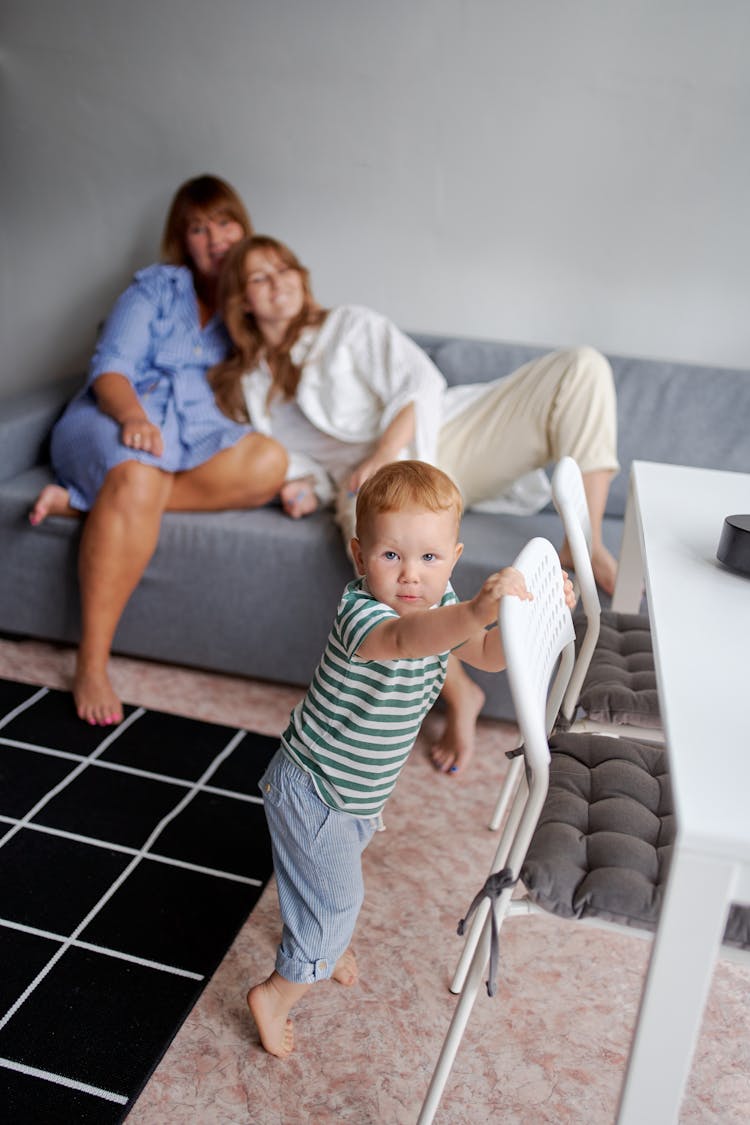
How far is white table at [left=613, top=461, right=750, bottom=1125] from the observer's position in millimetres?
758

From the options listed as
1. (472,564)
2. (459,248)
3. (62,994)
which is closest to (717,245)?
(459,248)

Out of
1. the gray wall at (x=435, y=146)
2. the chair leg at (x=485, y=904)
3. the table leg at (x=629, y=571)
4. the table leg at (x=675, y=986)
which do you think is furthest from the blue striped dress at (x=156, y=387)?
the table leg at (x=675, y=986)

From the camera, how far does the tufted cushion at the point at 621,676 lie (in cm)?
138

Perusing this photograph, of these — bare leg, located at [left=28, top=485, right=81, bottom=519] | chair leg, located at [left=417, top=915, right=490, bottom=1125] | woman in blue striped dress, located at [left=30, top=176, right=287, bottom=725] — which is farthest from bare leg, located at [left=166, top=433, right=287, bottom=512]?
chair leg, located at [left=417, top=915, right=490, bottom=1125]

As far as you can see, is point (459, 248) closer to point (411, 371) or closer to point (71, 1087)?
point (411, 371)

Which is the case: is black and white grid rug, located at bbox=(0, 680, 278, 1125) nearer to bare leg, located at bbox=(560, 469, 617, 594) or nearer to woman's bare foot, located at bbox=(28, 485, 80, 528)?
woman's bare foot, located at bbox=(28, 485, 80, 528)

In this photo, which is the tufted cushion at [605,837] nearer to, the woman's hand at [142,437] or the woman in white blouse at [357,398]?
the woman in white blouse at [357,398]

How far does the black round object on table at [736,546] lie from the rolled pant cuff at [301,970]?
0.74 m

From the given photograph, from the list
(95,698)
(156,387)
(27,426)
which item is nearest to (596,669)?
(95,698)

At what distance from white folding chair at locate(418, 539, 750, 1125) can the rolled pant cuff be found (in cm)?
20

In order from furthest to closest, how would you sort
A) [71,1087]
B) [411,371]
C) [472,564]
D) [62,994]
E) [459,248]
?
[459,248] → [411,371] → [472,564] → [62,994] → [71,1087]

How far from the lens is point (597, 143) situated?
2490 millimetres

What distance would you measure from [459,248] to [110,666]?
1449 mm

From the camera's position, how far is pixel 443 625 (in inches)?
38.5
